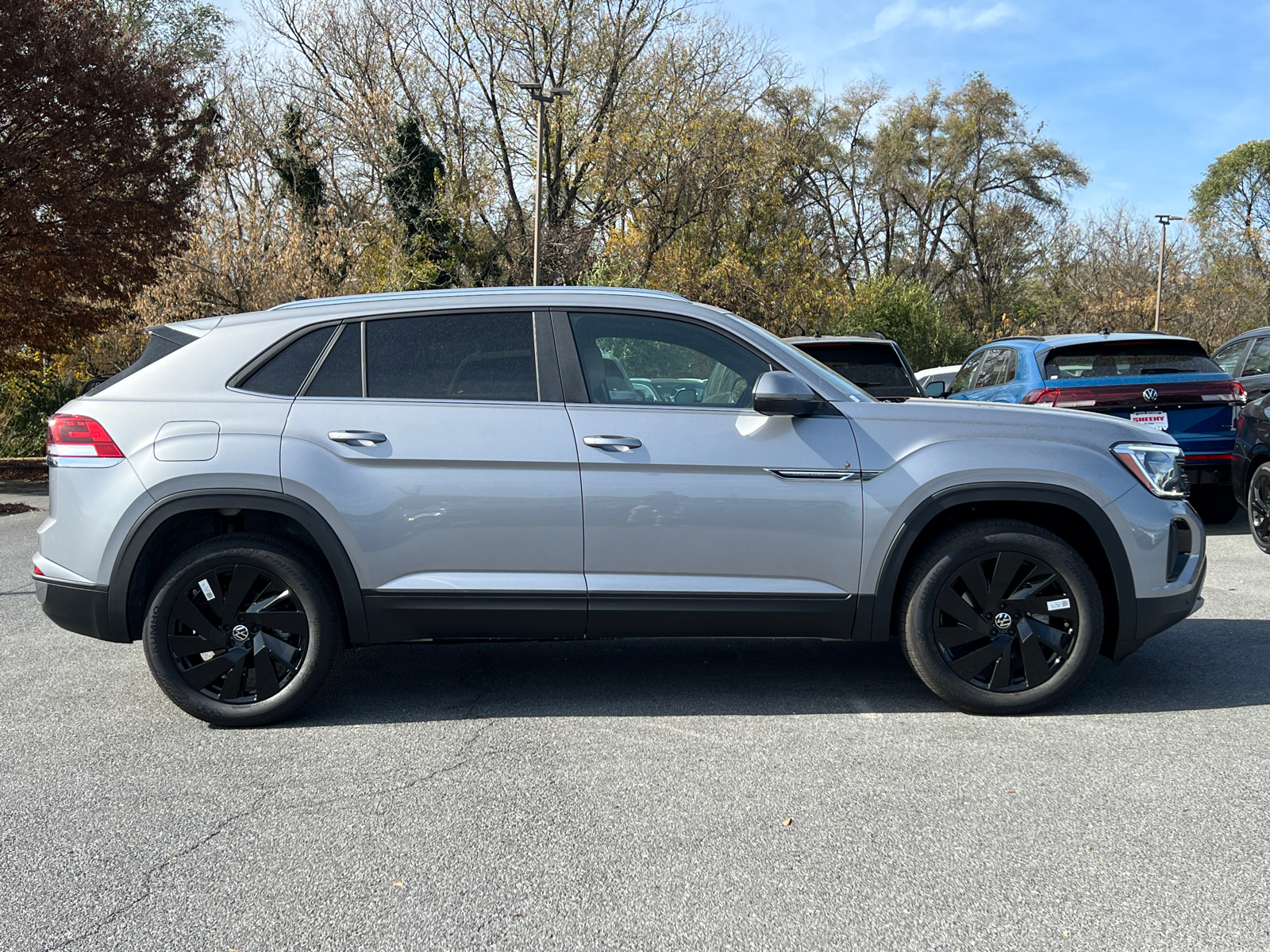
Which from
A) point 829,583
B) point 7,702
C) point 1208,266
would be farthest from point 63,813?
point 1208,266

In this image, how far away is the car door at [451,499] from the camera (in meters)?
4.29

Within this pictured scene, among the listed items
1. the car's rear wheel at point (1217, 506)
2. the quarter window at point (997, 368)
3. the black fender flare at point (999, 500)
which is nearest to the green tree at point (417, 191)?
the quarter window at point (997, 368)

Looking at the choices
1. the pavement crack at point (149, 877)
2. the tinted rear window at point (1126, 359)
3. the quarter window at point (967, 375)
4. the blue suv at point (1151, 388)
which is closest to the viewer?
the pavement crack at point (149, 877)

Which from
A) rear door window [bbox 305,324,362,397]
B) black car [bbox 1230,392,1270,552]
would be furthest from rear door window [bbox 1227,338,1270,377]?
rear door window [bbox 305,324,362,397]

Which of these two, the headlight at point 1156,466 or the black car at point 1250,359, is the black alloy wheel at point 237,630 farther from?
the black car at point 1250,359

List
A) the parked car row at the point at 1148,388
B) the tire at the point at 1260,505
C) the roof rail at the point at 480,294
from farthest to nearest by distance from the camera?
the parked car row at the point at 1148,388 < the tire at the point at 1260,505 < the roof rail at the point at 480,294

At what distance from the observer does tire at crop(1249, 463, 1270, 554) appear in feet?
26.7

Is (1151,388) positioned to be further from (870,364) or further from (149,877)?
(149,877)

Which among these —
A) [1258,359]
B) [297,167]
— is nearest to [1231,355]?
[1258,359]

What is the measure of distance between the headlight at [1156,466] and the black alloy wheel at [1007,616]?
58 cm

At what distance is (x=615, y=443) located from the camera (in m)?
4.30

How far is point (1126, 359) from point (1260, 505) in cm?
159

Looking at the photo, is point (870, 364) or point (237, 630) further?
point (870, 364)

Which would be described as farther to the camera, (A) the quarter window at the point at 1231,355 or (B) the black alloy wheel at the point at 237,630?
(A) the quarter window at the point at 1231,355
